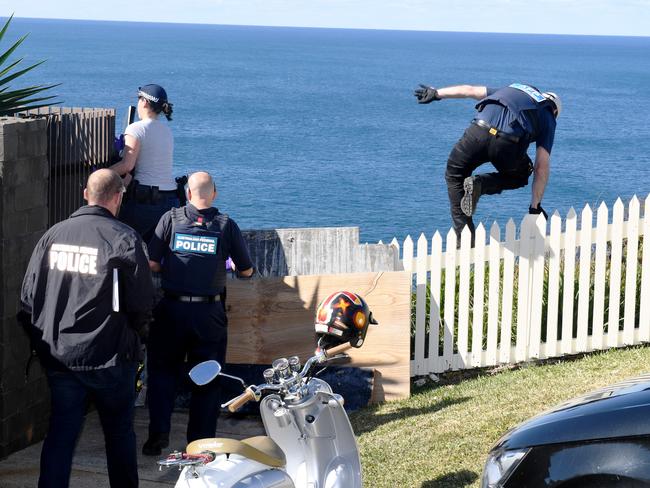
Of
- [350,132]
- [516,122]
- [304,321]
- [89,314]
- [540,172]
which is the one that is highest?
[516,122]

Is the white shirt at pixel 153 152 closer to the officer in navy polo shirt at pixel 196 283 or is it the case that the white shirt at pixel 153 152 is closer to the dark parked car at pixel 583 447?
the officer in navy polo shirt at pixel 196 283

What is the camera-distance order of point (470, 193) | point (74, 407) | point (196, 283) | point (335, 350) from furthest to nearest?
point (470, 193), point (196, 283), point (74, 407), point (335, 350)

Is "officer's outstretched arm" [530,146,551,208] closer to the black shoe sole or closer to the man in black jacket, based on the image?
the black shoe sole

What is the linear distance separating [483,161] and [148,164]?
2.82 m

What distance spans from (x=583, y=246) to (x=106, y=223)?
4676 millimetres

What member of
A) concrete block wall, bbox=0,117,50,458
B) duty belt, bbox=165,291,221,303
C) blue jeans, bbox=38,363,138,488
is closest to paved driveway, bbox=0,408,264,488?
concrete block wall, bbox=0,117,50,458

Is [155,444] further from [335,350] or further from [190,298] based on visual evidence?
[335,350]

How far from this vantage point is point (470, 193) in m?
8.75

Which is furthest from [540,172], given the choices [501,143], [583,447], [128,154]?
[583,447]

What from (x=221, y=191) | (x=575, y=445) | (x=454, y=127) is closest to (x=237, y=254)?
(x=575, y=445)

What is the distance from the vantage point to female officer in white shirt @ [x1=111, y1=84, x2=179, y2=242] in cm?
798

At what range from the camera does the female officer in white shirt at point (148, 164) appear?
7.98 meters

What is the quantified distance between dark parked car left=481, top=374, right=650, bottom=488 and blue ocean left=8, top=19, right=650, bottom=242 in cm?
1416

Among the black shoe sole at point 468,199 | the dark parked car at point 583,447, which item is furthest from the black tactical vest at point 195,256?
the black shoe sole at point 468,199
